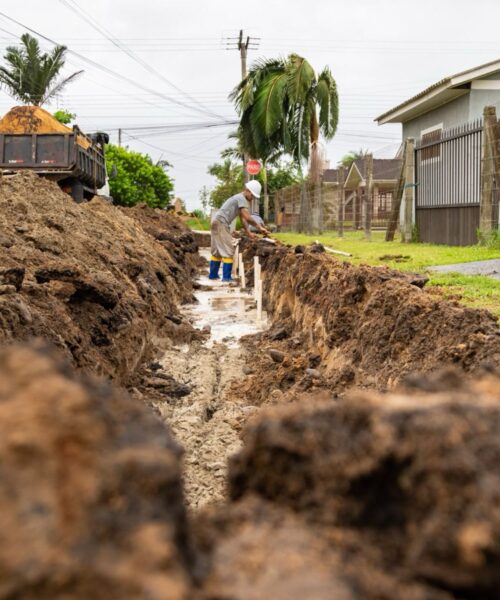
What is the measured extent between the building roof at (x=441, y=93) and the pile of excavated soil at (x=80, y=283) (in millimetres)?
8433

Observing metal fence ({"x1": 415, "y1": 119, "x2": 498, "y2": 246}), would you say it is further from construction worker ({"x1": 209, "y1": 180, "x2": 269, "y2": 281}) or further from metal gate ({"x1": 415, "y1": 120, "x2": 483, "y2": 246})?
construction worker ({"x1": 209, "y1": 180, "x2": 269, "y2": 281})

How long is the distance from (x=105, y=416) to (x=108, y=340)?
510 cm

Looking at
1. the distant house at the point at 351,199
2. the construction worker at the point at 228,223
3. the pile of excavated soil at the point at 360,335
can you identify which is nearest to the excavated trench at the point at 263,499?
the pile of excavated soil at the point at 360,335

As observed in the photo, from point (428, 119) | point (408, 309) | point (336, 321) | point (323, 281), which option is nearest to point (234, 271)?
point (428, 119)

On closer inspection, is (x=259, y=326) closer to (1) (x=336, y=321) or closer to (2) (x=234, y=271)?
(1) (x=336, y=321)

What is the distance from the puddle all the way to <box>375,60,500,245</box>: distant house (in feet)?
14.8


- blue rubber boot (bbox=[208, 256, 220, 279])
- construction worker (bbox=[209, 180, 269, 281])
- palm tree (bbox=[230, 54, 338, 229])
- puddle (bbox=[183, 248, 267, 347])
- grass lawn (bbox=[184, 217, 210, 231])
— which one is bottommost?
puddle (bbox=[183, 248, 267, 347])

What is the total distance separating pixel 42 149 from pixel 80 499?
1618 centimetres

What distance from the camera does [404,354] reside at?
519cm

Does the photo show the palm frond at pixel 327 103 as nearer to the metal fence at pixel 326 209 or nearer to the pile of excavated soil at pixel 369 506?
the metal fence at pixel 326 209

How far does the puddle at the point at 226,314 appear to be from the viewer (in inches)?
426

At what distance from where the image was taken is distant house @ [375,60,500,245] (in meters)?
15.1

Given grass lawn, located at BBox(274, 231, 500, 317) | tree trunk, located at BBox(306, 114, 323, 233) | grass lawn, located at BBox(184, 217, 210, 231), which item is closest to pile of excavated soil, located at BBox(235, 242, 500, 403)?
grass lawn, located at BBox(274, 231, 500, 317)

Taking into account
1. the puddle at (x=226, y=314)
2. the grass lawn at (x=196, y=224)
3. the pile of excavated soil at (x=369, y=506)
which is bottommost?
the puddle at (x=226, y=314)
